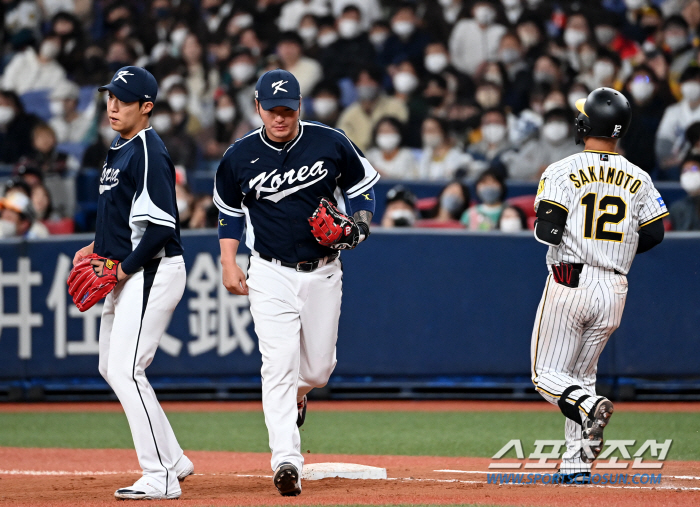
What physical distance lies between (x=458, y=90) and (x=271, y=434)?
8.93m

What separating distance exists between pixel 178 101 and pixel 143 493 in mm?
9551

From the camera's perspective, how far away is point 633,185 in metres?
4.86

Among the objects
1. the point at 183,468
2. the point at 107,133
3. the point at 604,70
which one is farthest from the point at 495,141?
the point at 183,468

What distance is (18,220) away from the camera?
1000 cm

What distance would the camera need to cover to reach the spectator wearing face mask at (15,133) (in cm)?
1322

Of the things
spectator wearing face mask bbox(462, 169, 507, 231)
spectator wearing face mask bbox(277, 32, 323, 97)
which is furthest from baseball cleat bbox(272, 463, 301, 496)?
spectator wearing face mask bbox(277, 32, 323, 97)

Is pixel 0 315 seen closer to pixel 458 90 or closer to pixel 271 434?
pixel 271 434

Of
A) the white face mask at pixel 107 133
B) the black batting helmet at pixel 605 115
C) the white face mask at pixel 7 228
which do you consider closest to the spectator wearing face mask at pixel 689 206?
the black batting helmet at pixel 605 115

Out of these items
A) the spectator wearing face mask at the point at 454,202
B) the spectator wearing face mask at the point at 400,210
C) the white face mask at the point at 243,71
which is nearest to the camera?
→ the spectator wearing face mask at the point at 400,210

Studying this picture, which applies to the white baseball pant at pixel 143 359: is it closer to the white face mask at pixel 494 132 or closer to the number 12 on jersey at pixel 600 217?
the number 12 on jersey at pixel 600 217

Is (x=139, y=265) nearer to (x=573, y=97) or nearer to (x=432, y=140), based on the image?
(x=432, y=140)

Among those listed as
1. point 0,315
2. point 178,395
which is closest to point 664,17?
point 178,395

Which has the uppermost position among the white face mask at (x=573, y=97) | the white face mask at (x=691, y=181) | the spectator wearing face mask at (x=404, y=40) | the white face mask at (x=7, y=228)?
the spectator wearing face mask at (x=404, y=40)

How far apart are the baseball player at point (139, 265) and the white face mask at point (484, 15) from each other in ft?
30.8
